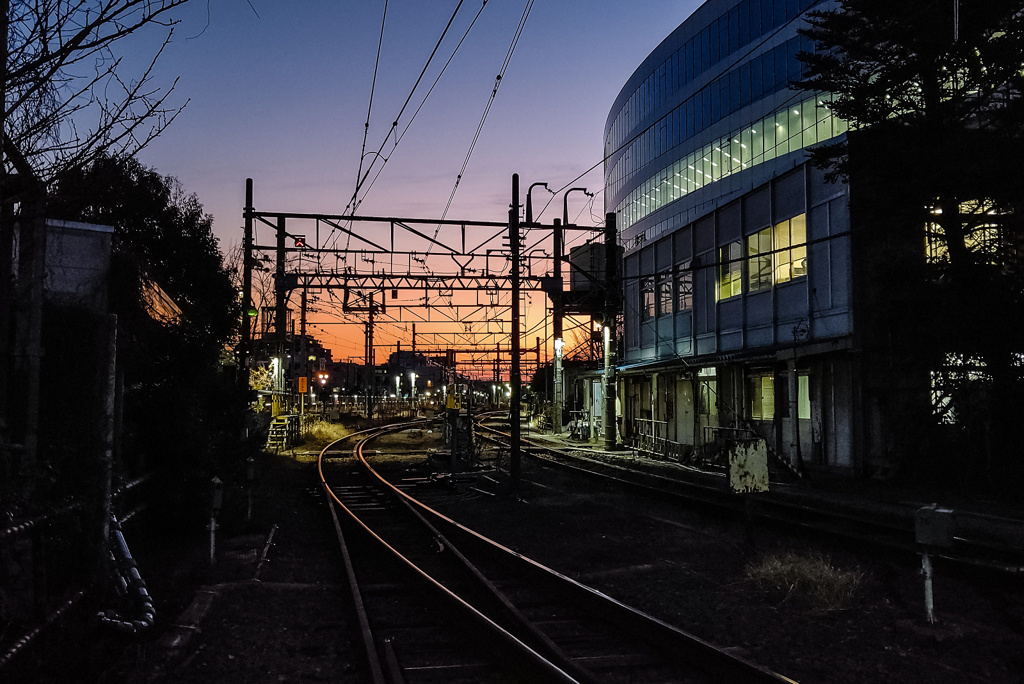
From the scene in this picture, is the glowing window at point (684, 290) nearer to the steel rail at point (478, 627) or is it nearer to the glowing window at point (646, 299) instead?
the glowing window at point (646, 299)

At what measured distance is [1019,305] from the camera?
51.0ft

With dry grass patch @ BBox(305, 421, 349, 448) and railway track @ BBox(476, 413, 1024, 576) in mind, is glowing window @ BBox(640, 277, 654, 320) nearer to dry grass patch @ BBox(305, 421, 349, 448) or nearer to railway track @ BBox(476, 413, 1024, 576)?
railway track @ BBox(476, 413, 1024, 576)

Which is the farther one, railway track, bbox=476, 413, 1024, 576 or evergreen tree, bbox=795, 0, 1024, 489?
evergreen tree, bbox=795, 0, 1024, 489

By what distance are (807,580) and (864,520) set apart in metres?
4.94

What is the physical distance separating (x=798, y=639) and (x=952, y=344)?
40.4 feet

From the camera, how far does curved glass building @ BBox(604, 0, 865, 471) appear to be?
2006 centimetres

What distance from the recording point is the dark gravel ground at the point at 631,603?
6.04m

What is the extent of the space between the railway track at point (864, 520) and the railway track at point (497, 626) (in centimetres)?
399

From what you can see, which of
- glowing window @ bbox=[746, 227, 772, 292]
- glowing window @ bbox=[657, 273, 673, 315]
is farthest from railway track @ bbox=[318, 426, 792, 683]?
glowing window @ bbox=[657, 273, 673, 315]

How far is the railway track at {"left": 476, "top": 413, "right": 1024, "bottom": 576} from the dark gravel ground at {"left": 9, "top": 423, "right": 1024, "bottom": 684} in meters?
0.38

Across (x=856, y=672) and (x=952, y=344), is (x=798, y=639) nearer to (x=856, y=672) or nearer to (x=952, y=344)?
(x=856, y=672)

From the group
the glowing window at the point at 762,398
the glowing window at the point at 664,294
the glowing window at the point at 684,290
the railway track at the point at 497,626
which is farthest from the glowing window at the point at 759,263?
the railway track at the point at 497,626

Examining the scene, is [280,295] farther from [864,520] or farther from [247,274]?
[864,520]

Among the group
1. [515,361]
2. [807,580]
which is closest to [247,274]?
[515,361]
